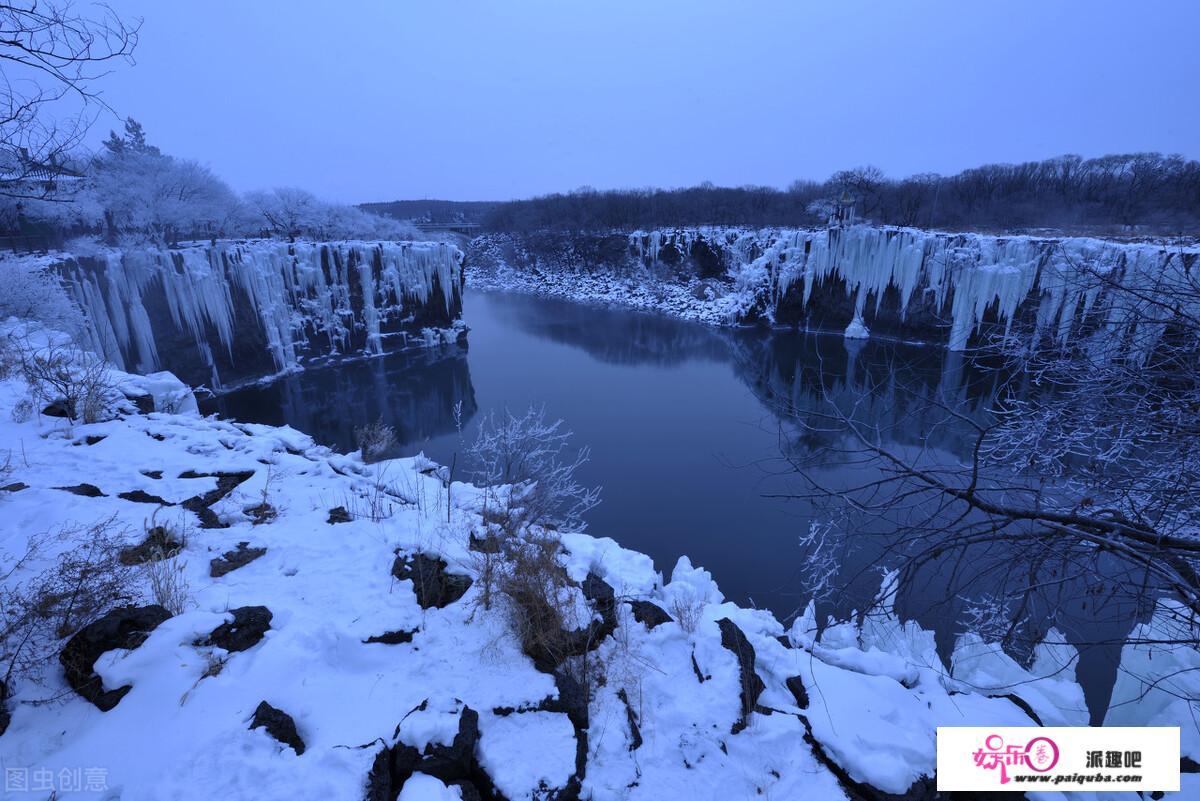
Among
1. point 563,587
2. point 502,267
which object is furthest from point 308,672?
point 502,267

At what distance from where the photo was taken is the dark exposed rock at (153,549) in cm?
335

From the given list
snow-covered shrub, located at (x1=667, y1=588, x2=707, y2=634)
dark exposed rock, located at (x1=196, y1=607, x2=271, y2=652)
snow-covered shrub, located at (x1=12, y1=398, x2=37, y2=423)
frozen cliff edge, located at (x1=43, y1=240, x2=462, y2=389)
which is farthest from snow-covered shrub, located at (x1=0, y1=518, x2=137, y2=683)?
frozen cliff edge, located at (x1=43, y1=240, x2=462, y2=389)

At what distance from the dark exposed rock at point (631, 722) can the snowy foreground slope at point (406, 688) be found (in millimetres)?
14

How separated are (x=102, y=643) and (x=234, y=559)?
115cm

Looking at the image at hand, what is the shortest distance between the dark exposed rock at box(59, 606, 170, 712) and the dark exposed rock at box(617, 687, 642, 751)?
2.53 metres

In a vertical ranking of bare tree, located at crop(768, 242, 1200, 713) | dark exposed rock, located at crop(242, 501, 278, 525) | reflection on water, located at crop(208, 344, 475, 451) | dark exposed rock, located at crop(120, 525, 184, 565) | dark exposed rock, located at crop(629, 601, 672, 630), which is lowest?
reflection on water, located at crop(208, 344, 475, 451)

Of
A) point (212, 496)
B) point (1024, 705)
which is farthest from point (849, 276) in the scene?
point (212, 496)

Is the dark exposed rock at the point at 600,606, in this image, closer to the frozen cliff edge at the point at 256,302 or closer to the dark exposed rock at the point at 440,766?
the dark exposed rock at the point at 440,766

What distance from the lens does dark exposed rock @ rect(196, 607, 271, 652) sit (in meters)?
2.77

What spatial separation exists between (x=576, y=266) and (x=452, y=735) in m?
51.3

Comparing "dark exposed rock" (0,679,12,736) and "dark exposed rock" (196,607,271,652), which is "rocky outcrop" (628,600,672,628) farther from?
"dark exposed rock" (0,679,12,736)

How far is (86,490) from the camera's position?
4250 mm

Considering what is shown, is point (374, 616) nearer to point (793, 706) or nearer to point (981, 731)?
point (793, 706)

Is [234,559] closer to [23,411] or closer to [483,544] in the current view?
[483,544]
